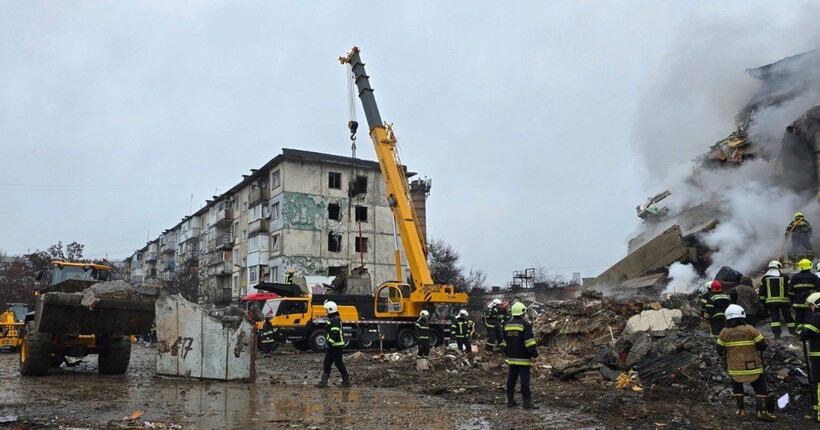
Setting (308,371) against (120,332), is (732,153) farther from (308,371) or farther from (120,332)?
(120,332)

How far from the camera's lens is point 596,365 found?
Result: 11648 mm

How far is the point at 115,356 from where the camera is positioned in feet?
43.1

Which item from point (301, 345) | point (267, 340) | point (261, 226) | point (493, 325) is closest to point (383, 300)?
point (301, 345)

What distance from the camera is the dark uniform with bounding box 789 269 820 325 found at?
10.8 metres

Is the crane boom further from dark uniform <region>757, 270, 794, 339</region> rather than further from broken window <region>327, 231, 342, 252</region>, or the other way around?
broken window <region>327, 231, 342, 252</region>

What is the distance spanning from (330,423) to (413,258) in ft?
44.1

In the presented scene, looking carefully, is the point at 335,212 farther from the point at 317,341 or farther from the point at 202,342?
the point at 202,342

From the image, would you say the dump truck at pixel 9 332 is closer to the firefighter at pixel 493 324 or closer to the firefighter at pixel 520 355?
the firefighter at pixel 493 324

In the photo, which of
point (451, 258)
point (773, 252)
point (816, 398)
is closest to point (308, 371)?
point (816, 398)

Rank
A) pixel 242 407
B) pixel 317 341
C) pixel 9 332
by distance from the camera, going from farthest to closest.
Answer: pixel 9 332 < pixel 317 341 < pixel 242 407

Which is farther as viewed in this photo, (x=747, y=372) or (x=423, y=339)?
(x=423, y=339)

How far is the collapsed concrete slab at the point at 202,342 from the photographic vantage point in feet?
38.3

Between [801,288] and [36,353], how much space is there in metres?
14.4

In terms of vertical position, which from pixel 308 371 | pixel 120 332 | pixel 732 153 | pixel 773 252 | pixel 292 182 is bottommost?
pixel 308 371
